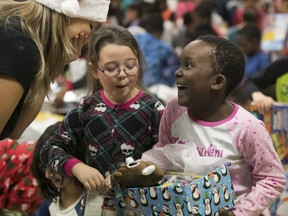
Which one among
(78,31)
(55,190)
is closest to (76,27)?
(78,31)

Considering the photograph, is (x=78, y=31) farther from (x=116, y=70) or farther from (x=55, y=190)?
(x=55, y=190)

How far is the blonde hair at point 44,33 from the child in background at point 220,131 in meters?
0.41

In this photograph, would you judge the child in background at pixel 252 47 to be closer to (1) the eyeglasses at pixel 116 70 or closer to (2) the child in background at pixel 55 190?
(2) the child in background at pixel 55 190

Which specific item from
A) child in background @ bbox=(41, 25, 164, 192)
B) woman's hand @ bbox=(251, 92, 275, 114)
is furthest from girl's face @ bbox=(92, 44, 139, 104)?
woman's hand @ bbox=(251, 92, 275, 114)

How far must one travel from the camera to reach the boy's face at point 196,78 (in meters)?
2.20

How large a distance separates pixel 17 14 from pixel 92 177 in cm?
61

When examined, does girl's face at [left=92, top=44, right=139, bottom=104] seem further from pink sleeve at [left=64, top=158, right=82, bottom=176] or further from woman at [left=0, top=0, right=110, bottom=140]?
pink sleeve at [left=64, top=158, right=82, bottom=176]

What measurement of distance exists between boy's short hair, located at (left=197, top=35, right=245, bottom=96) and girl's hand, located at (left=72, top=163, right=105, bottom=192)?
1.78ft

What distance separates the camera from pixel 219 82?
2227 millimetres

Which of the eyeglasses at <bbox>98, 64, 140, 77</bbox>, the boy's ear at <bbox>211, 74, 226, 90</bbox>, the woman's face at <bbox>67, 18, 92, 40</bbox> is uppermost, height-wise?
the woman's face at <bbox>67, 18, 92, 40</bbox>

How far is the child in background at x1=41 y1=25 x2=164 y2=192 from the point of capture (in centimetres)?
236

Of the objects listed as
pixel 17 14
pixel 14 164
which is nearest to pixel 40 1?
pixel 17 14

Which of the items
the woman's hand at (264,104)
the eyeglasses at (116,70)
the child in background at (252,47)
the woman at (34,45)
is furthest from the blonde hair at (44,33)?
the child in background at (252,47)

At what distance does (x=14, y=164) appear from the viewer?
3.17 m
